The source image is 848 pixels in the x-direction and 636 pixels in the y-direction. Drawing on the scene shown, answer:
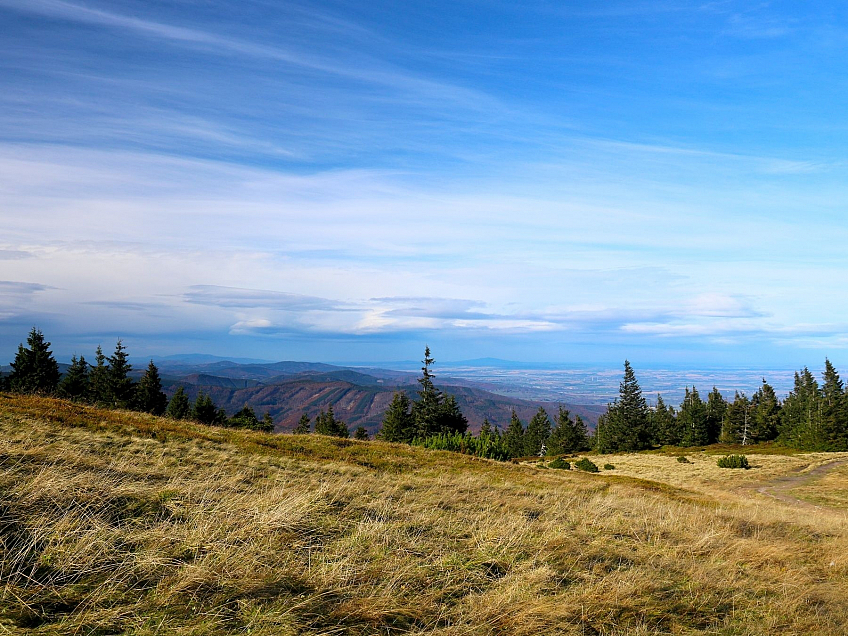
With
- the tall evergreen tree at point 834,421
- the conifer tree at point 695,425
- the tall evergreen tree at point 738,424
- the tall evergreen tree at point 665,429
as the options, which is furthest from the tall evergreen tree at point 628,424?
the tall evergreen tree at point 834,421

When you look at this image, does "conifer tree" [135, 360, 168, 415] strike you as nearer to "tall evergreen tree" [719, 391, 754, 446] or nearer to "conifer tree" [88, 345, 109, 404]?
"conifer tree" [88, 345, 109, 404]

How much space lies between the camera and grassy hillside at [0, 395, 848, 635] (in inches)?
179

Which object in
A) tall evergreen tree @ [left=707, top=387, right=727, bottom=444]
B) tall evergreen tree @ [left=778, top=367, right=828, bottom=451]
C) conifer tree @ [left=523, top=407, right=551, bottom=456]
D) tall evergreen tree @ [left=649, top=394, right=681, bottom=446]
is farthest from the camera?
conifer tree @ [left=523, top=407, right=551, bottom=456]

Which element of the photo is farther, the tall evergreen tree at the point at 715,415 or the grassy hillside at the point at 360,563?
the tall evergreen tree at the point at 715,415

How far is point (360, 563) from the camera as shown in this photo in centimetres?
577

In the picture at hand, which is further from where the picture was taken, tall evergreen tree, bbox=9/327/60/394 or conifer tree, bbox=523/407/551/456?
conifer tree, bbox=523/407/551/456

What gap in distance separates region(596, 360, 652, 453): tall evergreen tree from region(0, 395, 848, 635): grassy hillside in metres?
80.9

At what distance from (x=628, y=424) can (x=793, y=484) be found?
54.7 m

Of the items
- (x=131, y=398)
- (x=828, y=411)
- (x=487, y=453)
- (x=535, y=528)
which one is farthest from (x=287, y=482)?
(x=828, y=411)

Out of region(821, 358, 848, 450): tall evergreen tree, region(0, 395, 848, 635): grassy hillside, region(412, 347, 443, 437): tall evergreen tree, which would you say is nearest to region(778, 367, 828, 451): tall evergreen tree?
region(821, 358, 848, 450): tall evergreen tree

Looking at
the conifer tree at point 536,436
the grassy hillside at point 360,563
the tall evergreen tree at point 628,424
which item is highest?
the grassy hillside at point 360,563

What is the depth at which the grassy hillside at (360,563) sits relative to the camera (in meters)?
4.54

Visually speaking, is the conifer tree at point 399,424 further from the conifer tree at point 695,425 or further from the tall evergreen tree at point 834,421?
the tall evergreen tree at point 834,421

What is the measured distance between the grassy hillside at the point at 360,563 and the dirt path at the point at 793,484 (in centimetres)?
1892
